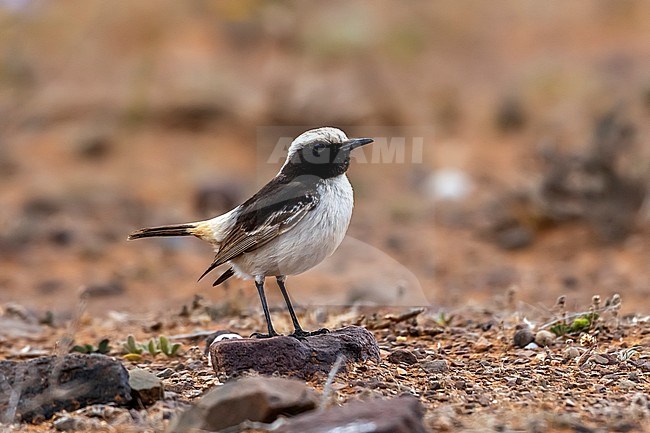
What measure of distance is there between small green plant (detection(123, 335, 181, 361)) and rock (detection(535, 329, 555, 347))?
7.53 feet

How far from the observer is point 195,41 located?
19109mm

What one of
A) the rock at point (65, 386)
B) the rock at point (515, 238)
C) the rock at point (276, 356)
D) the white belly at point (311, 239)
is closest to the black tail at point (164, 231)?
the white belly at point (311, 239)

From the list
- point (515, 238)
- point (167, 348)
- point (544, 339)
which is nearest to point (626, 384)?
point (544, 339)

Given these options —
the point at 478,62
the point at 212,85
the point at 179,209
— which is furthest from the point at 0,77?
the point at 478,62

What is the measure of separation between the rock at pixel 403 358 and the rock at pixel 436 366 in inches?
3.5

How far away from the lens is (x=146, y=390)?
495 centimetres

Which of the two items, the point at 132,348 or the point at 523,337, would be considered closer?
the point at 523,337

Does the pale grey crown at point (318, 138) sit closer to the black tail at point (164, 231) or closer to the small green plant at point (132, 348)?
the black tail at point (164, 231)

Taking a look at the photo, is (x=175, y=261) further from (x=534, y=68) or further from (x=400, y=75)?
(x=534, y=68)

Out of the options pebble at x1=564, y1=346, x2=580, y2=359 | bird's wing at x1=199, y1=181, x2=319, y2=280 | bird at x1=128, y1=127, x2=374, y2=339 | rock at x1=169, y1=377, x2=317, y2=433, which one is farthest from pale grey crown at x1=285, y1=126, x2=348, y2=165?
rock at x1=169, y1=377, x2=317, y2=433

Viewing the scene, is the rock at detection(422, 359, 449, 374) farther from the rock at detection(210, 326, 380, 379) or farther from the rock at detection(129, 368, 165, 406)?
the rock at detection(129, 368, 165, 406)

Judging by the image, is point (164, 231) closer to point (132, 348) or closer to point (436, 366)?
point (132, 348)

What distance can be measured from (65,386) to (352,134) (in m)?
11.2

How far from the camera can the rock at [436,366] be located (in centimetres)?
553
